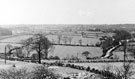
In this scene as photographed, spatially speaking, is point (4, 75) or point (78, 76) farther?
point (78, 76)

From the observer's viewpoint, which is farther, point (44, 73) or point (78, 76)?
point (78, 76)

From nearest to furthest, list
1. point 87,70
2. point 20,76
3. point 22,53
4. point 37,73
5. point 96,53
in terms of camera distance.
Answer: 1. point 20,76
2. point 37,73
3. point 87,70
4. point 22,53
5. point 96,53

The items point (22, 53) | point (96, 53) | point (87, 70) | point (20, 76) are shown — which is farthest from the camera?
point (96, 53)

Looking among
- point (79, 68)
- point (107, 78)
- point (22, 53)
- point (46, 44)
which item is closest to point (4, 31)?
point (22, 53)

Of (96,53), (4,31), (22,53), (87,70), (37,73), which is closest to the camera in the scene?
(37,73)

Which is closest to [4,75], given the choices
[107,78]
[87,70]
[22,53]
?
[107,78]

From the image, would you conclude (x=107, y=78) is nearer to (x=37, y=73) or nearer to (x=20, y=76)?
(x=37, y=73)

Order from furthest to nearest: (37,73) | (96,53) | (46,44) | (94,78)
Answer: (96,53) < (46,44) < (94,78) < (37,73)

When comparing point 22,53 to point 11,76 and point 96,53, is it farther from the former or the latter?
point 11,76

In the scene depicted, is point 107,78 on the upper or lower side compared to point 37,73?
lower
